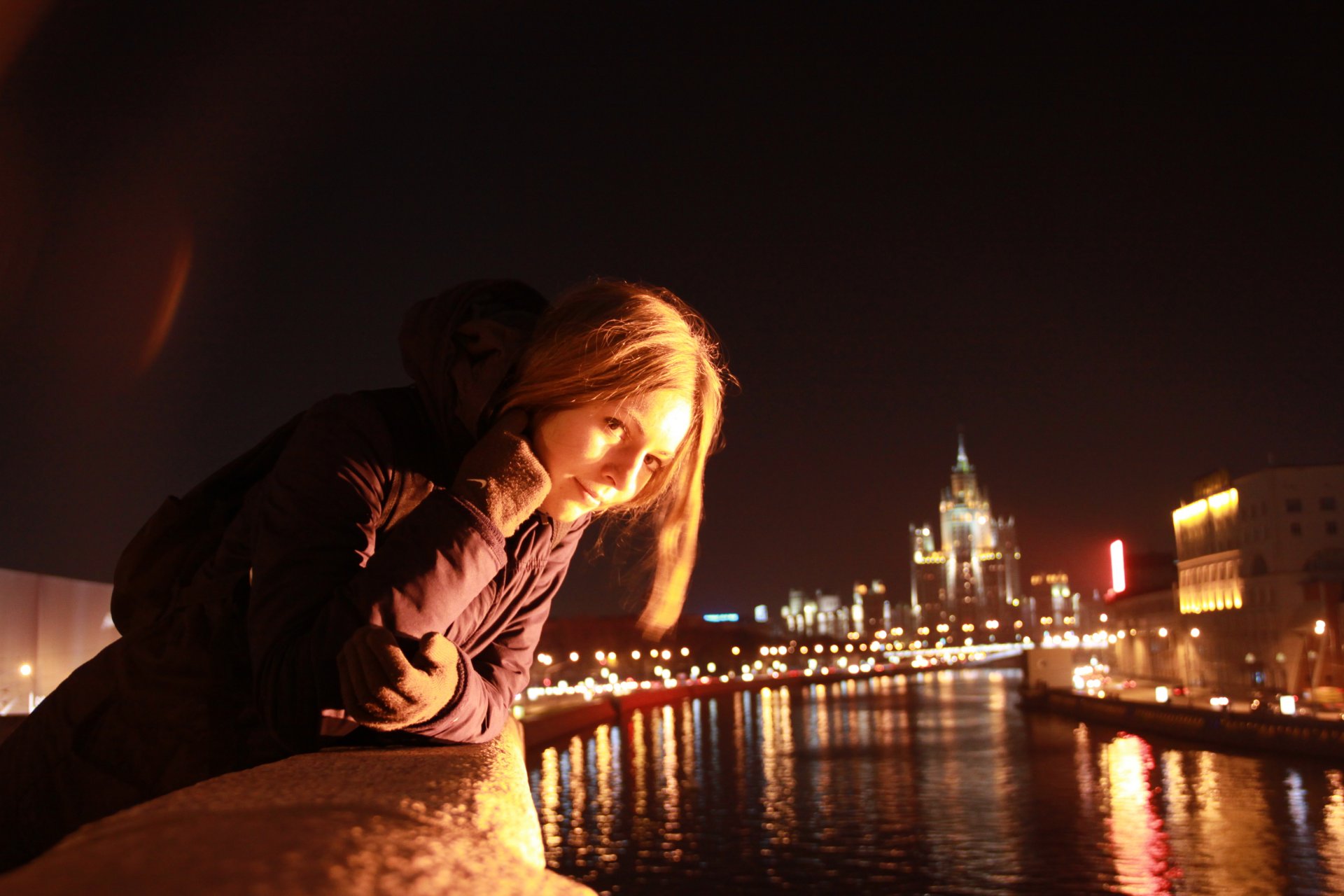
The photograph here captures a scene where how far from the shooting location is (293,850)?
1.62ft

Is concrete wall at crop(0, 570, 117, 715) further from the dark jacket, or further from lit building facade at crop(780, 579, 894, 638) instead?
lit building facade at crop(780, 579, 894, 638)

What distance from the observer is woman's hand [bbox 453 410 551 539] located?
118cm

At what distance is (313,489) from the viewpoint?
1176 mm

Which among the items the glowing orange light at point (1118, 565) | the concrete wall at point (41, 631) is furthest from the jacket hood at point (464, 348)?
the glowing orange light at point (1118, 565)

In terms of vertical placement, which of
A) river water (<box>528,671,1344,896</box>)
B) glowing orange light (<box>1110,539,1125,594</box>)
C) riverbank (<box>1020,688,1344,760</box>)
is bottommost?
river water (<box>528,671,1344,896</box>)

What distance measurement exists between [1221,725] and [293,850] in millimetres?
37250

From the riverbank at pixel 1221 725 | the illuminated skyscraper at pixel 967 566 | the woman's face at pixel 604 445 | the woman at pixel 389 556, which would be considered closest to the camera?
the woman at pixel 389 556

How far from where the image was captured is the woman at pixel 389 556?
108 centimetres

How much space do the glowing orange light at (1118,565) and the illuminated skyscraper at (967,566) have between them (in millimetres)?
74105

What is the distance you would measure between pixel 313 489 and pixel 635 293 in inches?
18.6

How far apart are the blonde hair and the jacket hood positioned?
0.10ft

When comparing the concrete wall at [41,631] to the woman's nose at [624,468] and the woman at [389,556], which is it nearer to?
the woman at [389,556]

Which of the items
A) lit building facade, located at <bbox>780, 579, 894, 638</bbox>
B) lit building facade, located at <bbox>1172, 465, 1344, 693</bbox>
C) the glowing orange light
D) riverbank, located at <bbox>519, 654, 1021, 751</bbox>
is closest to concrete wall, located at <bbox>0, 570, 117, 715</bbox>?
riverbank, located at <bbox>519, 654, 1021, 751</bbox>

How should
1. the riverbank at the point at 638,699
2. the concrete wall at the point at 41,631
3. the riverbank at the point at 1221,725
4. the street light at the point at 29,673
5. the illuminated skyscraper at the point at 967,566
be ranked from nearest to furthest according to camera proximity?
1. the concrete wall at the point at 41,631
2. the street light at the point at 29,673
3. the riverbank at the point at 1221,725
4. the riverbank at the point at 638,699
5. the illuminated skyscraper at the point at 967,566
